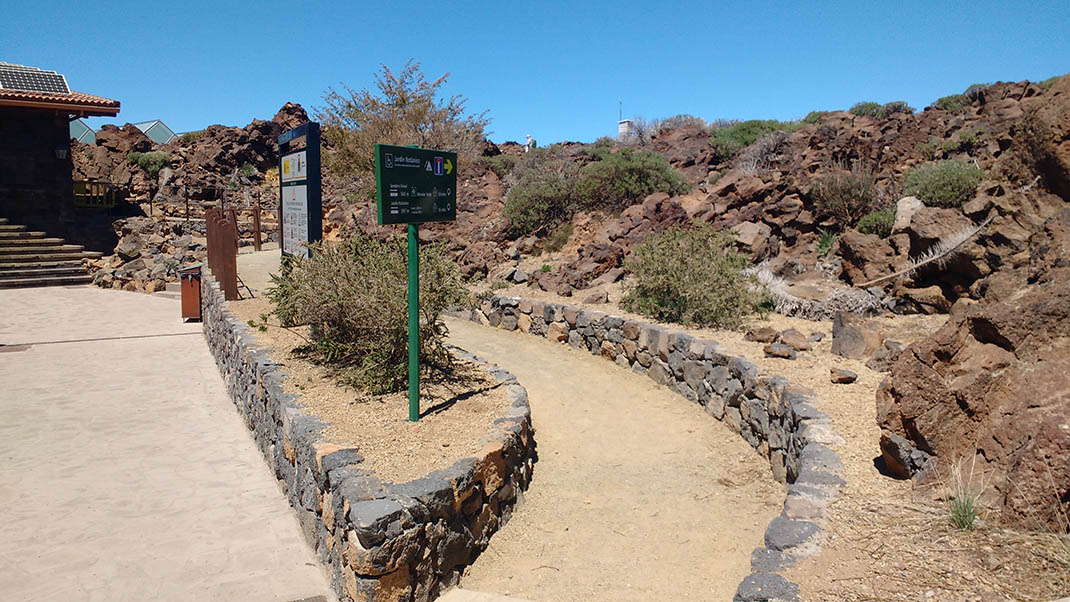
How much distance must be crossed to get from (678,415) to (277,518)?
3964 mm

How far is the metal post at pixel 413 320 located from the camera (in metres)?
5.04

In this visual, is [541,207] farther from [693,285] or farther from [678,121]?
[678,121]

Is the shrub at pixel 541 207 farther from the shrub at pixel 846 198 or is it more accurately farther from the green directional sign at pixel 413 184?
the green directional sign at pixel 413 184

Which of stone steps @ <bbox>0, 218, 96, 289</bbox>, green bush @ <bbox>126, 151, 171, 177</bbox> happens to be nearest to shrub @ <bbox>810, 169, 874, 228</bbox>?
stone steps @ <bbox>0, 218, 96, 289</bbox>

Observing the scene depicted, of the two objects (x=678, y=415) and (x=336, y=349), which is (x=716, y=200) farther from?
(x=336, y=349)

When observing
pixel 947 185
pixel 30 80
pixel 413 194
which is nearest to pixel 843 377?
pixel 413 194

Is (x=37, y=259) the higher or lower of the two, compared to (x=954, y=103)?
lower

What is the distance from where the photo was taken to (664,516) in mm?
4828

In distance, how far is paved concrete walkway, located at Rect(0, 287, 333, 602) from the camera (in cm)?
411

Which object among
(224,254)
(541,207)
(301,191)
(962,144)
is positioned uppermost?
(962,144)

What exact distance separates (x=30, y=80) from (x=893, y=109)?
29.3 metres

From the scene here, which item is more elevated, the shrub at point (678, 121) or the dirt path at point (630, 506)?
the shrub at point (678, 121)

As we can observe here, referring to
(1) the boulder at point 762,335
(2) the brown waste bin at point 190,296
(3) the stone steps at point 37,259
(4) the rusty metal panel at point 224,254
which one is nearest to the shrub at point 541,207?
(4) the rusty metal panel at point 224,254

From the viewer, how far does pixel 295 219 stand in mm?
8695
